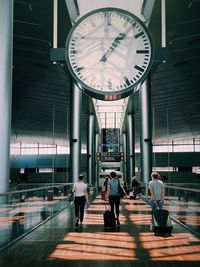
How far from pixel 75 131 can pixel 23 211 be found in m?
15.5

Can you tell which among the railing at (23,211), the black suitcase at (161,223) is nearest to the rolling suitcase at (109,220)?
the black suitcase at (161,223)

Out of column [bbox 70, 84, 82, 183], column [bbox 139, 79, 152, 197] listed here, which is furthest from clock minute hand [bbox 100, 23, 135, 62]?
column [bbox 70, 84, 82, 183]

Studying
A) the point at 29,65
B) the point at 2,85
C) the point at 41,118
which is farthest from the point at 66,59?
the point at 41,118

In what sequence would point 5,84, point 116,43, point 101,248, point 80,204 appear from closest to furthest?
1. point 116,43
2. point 101,248
3. point 5,84
4. point 80,204

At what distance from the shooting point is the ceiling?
58.7 feet

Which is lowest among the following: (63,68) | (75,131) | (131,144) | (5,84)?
(5,84)

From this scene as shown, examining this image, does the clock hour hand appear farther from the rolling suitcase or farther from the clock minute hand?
the rolling suitcase

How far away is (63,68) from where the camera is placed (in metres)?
22.3

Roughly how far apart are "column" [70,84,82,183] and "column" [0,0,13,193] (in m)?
16.2

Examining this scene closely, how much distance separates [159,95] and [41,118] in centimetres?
1727

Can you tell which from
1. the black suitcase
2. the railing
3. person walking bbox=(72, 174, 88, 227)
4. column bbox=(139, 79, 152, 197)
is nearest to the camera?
the railing

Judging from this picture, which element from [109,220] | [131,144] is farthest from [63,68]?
[131,144]

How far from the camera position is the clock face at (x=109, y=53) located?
6.71m

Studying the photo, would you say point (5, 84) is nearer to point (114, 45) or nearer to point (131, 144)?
point (114, 45)
